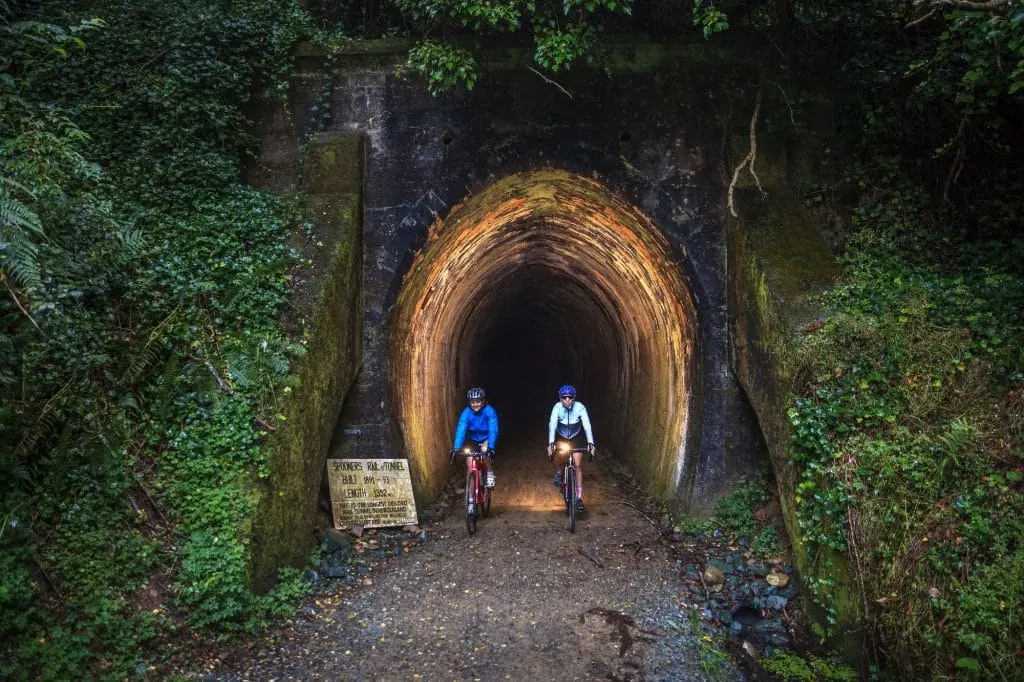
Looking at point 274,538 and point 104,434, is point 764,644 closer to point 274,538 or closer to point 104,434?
point 274,538

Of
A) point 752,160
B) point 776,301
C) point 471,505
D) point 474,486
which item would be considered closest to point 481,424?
point 474,486

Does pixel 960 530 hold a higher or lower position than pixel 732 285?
lower

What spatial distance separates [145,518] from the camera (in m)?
5.60

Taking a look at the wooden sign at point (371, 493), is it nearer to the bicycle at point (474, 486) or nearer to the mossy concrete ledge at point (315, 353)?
the mossy concrete ledge at point (315, 353)

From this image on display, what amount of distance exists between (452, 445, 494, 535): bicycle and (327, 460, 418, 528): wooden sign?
2.36 ft

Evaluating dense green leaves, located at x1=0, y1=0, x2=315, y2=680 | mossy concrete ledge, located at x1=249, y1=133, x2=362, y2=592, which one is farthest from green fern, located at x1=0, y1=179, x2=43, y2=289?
mossy concrete ledge, located at x1=249, y1=133, x2=362, y2=592

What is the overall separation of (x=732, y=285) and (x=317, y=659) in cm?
629

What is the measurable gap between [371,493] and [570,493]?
2.66 metres

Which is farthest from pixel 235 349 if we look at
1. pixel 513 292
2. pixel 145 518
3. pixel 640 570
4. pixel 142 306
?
pixel 513 292

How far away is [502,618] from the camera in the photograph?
6363 millimetres

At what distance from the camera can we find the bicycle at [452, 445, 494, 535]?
8578 millimetres

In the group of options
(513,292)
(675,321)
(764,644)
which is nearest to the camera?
(764,644)

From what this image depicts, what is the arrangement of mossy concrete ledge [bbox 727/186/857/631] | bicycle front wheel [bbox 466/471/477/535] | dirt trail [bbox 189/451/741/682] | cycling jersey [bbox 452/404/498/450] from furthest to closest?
cycling jersey [bbox 452/404/498/450]
bicycle front wheel [bbox 466/471/477/535]
mossy concrete ledge [bbox 727/186/857/631]
dirt trail [bbox 189/451/741/682]

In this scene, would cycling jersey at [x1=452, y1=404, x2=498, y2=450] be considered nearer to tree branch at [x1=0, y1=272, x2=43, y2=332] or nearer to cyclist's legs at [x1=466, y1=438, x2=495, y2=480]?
cyclist's legs at [x1=466, y1=438, x2=495, y2=480]
